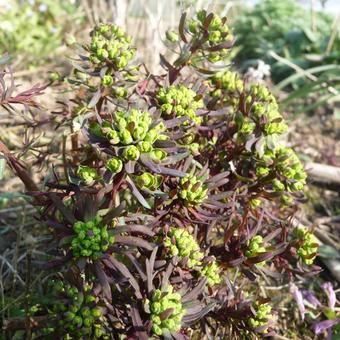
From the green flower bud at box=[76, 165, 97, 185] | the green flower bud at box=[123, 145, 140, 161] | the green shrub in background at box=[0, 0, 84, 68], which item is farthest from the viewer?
the green shrub in background at box=[0, 0, 84, 68]

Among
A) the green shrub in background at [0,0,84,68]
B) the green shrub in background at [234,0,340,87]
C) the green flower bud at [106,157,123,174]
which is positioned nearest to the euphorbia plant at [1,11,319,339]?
the green flower bud at [106,157,123,174]

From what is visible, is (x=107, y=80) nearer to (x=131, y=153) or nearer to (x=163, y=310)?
(x=131, y=153)

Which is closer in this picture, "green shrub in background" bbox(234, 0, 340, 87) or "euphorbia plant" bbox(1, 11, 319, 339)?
"euphorbia plant" bbox(1, 11, 319, 339)

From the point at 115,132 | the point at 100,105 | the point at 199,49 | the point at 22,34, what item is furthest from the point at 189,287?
the point at 22,34

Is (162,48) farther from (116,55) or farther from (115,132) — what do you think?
(115,132)

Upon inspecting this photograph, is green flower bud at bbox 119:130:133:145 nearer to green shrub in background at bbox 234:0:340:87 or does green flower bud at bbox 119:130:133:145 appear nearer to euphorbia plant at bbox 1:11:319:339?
euphorbia plant at bbox 1:11:319:339

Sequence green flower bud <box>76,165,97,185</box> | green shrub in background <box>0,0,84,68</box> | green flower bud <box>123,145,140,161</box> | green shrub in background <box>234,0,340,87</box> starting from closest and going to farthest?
green flower bud <box>123,145,140,161</box> → green flower bud <box>76,165,97,185</box> → green shrub in background <box>0,0,84,68</box> → green shrub in background <box>234,0,340,87</box>
